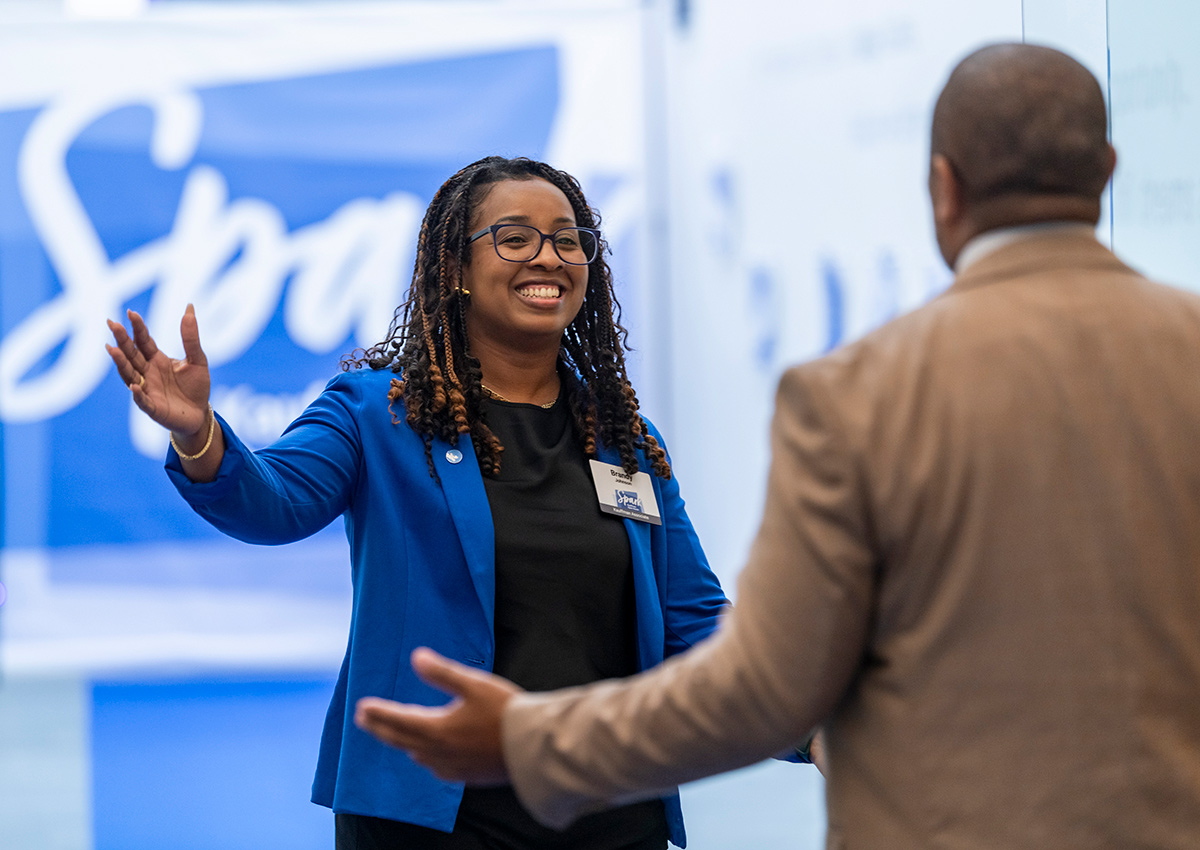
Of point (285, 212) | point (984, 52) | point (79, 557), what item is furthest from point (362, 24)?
point (984, 52)

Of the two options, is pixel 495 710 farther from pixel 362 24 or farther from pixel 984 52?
pixel 362 24

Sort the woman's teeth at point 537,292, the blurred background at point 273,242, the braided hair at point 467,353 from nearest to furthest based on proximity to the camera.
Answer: the braided hair at point 467,353 < the woman's teeth at point 537,292 < the blurred background at point 273,242

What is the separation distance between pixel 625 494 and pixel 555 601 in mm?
241

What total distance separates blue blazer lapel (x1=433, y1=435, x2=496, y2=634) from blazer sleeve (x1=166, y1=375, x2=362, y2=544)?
149 millimetres

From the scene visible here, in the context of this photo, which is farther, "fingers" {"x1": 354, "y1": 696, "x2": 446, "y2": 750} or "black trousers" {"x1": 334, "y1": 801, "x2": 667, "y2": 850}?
"black trousers" {"x1": 334, "y1": 801, "x2": 667, "y2": 850}

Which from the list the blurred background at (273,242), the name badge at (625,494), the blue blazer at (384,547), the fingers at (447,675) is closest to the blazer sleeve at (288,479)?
the blue blazer at (384,547)

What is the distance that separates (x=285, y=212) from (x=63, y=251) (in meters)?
0.99

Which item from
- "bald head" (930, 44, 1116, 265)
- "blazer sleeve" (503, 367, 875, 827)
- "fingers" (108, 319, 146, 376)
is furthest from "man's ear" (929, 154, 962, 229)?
"fingers" (108, 319, 146, 376)

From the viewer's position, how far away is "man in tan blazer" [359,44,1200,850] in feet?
3.41

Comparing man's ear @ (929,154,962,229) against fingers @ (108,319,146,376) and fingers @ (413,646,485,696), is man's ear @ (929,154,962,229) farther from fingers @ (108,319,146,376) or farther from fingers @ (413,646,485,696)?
fingers @ (108,319,146,376)

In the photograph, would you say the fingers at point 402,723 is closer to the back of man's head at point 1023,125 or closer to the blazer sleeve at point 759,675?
the blazer sleeve at point 759,675

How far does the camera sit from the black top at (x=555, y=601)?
1823 millimetres

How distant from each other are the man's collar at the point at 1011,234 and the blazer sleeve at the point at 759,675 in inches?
8.3

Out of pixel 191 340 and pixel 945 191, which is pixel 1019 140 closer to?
pixel 945 191
